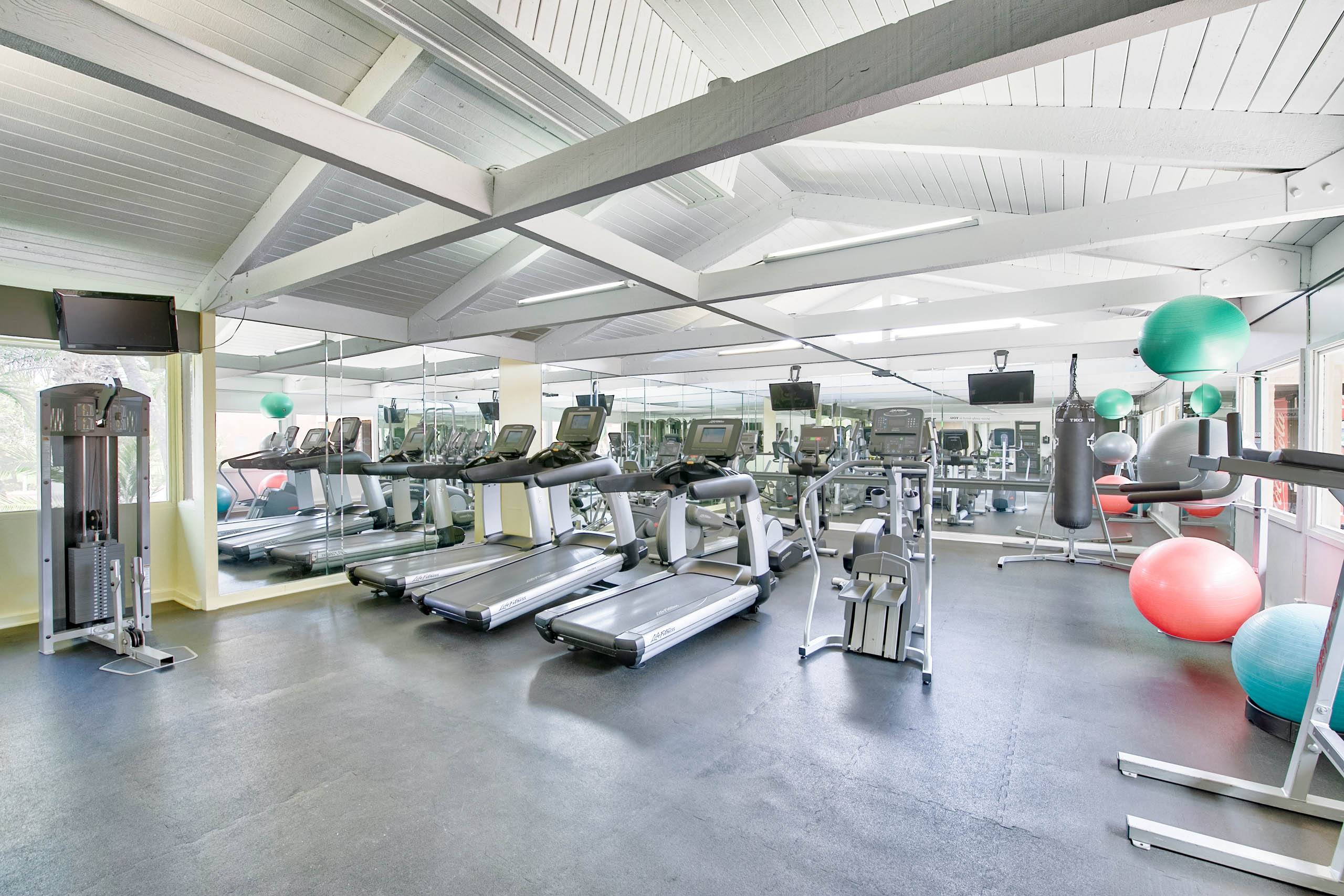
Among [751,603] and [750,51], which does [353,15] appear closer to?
[750,51]

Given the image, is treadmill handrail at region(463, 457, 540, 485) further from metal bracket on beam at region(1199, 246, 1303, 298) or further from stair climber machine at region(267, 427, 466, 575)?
metal bracket on beam at region(1199, 246, 1303, 298)

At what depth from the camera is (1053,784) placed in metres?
2.42

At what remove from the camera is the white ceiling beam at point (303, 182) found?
3.09 metres

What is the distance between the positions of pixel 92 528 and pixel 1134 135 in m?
6.66

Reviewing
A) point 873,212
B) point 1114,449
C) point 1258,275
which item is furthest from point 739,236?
point 1114,449

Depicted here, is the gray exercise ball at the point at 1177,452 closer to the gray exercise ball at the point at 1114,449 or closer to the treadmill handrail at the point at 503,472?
the gray exercise ball at the point at 1114,449

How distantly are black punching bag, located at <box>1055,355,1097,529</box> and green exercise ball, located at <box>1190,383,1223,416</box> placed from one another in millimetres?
792

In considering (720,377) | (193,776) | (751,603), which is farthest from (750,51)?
(720,377)

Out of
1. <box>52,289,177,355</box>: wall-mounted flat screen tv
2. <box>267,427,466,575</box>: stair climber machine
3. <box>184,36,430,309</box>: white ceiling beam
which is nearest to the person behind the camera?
<box>184,36,430,309</box>: white ceiling beam

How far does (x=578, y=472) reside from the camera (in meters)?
4.85

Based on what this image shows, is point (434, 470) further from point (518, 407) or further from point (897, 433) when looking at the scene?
point (897, 433)

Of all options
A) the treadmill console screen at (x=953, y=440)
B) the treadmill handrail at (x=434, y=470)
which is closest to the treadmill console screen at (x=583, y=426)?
the treadmill handrail at (x=434, y=470)

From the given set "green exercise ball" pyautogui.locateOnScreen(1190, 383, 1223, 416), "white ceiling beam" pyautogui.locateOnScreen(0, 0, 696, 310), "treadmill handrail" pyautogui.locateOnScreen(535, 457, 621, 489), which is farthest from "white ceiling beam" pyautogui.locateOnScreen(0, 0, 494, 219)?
"green exercise ball" pyautogui.locateOnScreen(1190, 383, 1223, 416)

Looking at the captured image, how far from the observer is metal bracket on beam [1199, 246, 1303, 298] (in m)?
3.94
